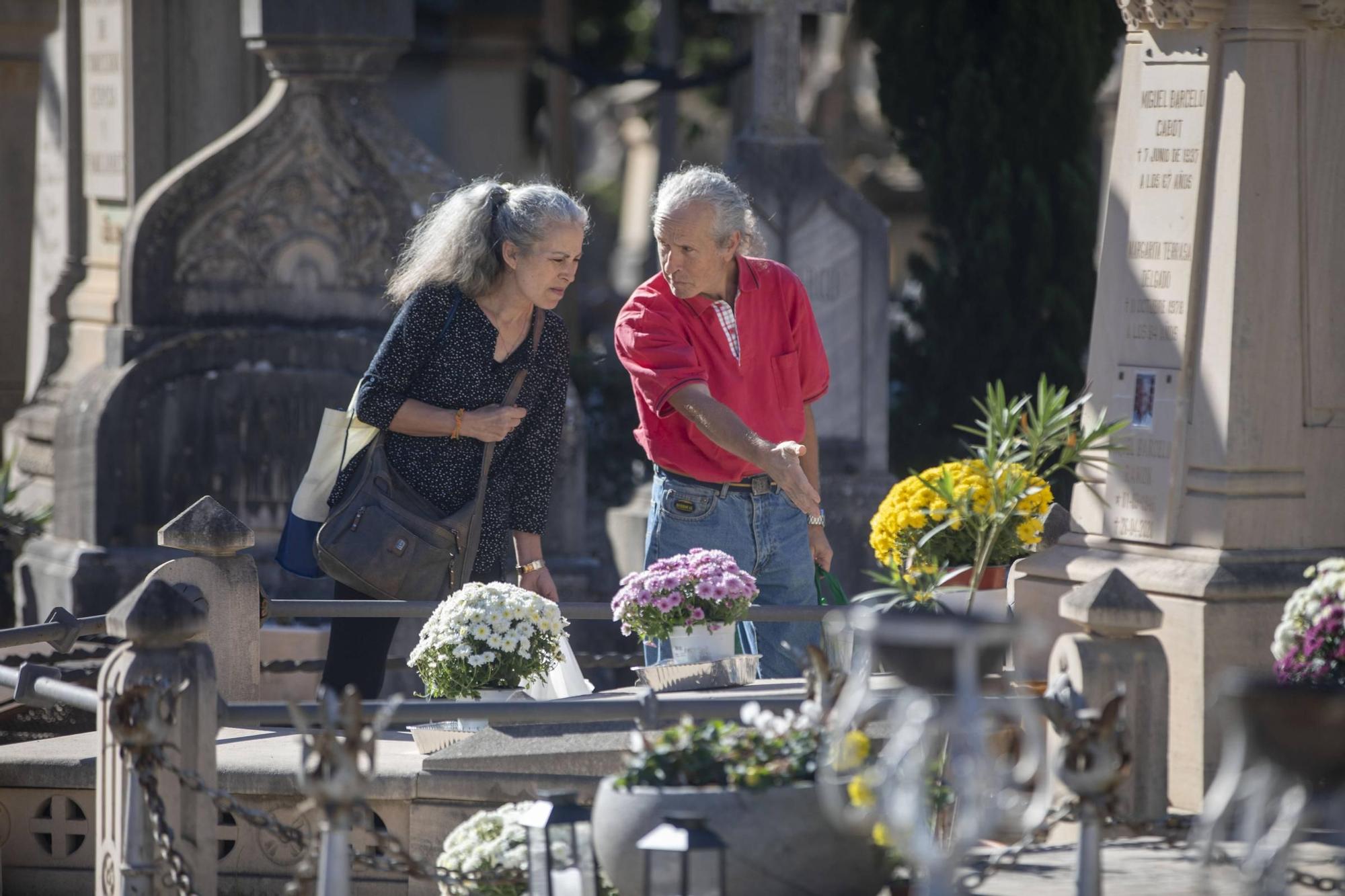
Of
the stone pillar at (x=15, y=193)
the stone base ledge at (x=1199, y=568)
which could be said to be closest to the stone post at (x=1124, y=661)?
the stone base ledge at (x=1199, y=568)

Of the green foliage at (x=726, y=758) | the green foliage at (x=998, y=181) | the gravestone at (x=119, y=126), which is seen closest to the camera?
the green foliage at (x=726, y=758)

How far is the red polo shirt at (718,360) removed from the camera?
600 cm

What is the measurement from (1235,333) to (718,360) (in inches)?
57.4

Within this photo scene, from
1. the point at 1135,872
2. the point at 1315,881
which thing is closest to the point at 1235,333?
the point at 1135,872

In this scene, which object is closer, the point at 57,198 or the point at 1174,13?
the point at 1174,13

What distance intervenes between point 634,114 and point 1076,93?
15.5 m

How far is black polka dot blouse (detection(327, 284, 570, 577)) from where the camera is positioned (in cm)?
597

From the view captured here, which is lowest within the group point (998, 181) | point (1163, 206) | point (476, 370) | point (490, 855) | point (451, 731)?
point (490, 855)

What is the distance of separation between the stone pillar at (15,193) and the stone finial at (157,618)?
7.87 metres

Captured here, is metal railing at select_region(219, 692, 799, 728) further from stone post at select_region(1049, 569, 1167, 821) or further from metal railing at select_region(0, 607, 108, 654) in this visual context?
metal railing at select_region(0, 607, 108, 654)

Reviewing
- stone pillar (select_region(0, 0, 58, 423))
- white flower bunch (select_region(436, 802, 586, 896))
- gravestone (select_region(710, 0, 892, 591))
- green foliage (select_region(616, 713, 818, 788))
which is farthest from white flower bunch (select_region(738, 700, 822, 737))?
stone pillar (select_region(0, 0, 58, 423))

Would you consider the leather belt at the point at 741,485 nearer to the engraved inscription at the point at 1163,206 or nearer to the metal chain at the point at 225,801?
the engraved inscription at the point at 1163,206

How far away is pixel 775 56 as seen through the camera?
9859mm

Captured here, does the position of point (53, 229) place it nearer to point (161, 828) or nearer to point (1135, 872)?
point (161, 828)
